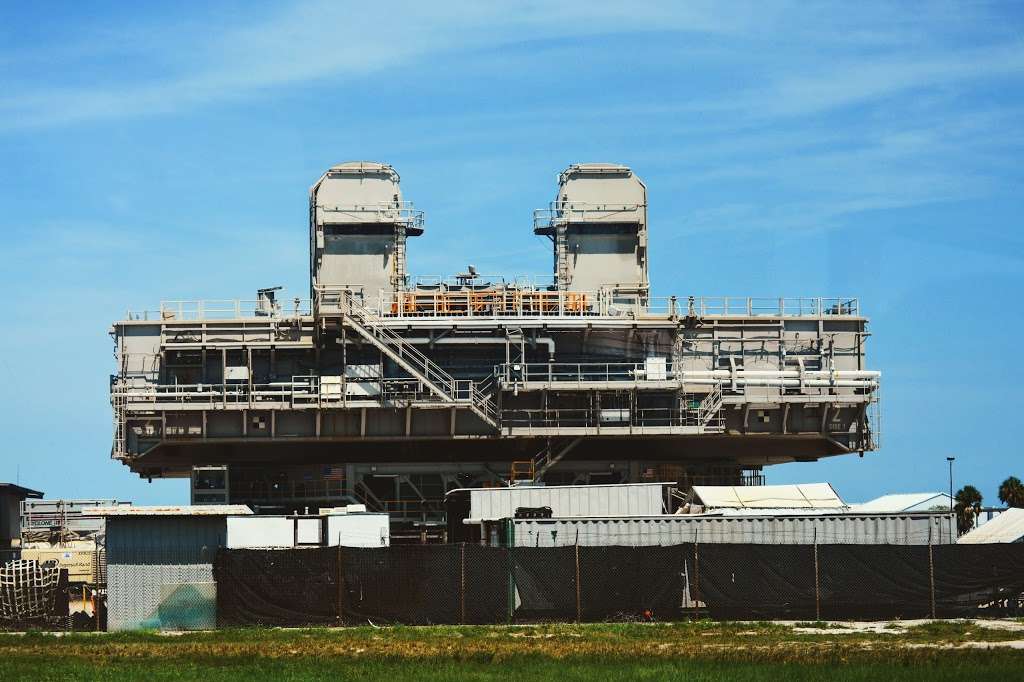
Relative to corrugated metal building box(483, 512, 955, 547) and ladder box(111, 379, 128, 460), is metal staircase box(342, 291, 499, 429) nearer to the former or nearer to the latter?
ladder box(111, 379, 128, 460)

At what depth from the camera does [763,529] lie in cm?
5112

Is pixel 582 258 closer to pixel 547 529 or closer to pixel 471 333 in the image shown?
pixel 471 333

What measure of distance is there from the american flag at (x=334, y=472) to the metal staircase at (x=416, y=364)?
6299 mm

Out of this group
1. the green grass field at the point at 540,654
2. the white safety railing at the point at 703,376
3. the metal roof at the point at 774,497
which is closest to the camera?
the green grass field at the point at 540,654

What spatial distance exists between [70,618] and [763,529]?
21772 mm

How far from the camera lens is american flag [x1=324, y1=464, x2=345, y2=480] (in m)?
79.0

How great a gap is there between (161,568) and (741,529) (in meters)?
18.8

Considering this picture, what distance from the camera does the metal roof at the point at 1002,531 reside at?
56.5 metres

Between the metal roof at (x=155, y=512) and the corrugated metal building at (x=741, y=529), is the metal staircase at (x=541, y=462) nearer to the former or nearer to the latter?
the corrugated metal building at (x=741, y=529)

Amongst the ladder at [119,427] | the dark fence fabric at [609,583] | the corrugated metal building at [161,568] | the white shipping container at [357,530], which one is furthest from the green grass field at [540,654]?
the ladder at [119,427]

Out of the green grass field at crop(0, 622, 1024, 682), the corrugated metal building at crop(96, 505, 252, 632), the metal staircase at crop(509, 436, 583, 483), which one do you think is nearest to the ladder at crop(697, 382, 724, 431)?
the metal staircase at crop(509, 436, 583, 483)

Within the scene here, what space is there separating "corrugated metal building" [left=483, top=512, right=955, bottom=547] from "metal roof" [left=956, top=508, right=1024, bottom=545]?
5.40 m

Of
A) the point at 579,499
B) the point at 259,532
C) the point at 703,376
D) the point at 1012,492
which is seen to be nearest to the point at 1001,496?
the point at 1012,492

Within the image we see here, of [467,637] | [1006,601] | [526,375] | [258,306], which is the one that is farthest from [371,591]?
[258,306]
